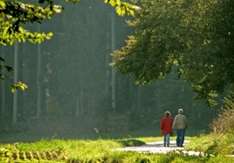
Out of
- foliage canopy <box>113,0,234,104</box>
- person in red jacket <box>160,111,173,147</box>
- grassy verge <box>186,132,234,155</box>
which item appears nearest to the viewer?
grassy verge <box>186,132,234,155</box>

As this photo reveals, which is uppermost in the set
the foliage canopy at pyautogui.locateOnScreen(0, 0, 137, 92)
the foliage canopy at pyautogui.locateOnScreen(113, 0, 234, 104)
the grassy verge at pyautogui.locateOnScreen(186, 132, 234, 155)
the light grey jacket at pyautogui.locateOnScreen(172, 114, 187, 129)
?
the foliage canopy at pyautogui.locateOnScreen(113, 0, 234, 104)

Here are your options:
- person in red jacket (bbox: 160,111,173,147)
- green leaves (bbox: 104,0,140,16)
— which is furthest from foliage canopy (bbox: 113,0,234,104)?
green leaves (bbox: 104,0,140,16)

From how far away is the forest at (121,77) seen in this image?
19172mm

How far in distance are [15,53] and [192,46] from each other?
44.0 m

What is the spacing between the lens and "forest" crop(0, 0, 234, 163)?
19.2 m

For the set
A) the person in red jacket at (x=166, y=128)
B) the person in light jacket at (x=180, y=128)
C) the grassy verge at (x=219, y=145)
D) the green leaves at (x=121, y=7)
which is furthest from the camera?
the person in red jacket at (x=166, y=128)

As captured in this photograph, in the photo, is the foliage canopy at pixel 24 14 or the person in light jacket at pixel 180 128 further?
the person in light jacket at pixel 180 128

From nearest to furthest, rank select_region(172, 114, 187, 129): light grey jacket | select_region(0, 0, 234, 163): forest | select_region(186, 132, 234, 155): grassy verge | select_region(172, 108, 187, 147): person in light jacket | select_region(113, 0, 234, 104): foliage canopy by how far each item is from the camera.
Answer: select_region(186, 132, 234, 155): grassy verge, select_region(113, 0, 234, 104): foliage canopy, select_region(0, 0, 234, 163): forest, select_region(172, 108, 187, 147): person in light jacket, select_region(172, 114, 187, 129): light grey jacket

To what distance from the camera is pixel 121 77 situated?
6656cm

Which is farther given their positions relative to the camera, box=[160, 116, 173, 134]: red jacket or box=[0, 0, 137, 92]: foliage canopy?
box=[160, 116, 173, 134]: red jacket

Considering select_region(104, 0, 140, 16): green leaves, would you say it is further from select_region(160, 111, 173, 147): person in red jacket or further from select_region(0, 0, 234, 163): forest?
select_region(160, 111, 173, 147): person in red jacket

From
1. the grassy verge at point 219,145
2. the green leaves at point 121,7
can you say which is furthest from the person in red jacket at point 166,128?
the green leaves at point 121,7

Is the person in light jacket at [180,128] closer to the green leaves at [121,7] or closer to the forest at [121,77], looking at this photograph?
the forest at [121,77]

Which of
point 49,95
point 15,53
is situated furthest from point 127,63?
point 49,95
